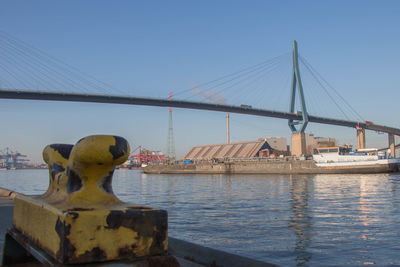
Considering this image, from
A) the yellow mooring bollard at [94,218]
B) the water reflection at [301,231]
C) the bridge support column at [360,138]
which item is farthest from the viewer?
the bridge support column at [360,138]

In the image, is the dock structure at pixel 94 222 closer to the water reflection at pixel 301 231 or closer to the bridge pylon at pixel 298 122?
the water reflection at pixel 301 231

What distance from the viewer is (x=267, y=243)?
5.82 metres

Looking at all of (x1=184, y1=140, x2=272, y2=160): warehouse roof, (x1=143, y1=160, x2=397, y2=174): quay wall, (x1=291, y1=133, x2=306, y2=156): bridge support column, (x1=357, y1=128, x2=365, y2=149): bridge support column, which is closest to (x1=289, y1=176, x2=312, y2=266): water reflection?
(x1=143, y1=160, x2=397, y2=174): quay wall

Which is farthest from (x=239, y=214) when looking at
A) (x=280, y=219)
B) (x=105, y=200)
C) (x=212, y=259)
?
(x=105, y=200)

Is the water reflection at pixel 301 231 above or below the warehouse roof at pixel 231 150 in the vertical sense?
below

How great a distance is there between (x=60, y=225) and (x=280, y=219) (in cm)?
757

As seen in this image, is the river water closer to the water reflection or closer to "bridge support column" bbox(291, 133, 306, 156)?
the water reflection

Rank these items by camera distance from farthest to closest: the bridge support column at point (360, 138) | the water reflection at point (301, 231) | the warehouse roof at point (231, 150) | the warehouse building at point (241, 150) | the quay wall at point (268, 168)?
the warehouse roof at point (231, 150) → the warehouse building at point (241, 150) → the bridge support column at point (360, 138) → the quay wall at point (268, 168) → the water reflection at point (301, 231)

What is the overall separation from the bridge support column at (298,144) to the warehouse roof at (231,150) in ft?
97.9

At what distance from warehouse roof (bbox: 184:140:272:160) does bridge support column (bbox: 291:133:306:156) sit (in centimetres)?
2985

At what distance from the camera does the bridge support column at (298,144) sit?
54938 mm

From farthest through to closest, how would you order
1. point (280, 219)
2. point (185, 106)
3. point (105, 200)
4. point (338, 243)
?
1. point (185, 106)
2. point (280, 219)
3. point (338, 243)
4. point (105, 200)

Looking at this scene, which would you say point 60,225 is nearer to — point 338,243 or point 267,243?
point 267,243

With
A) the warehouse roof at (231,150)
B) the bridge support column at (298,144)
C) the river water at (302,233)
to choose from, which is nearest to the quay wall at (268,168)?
the bridge support column at (298,144)
